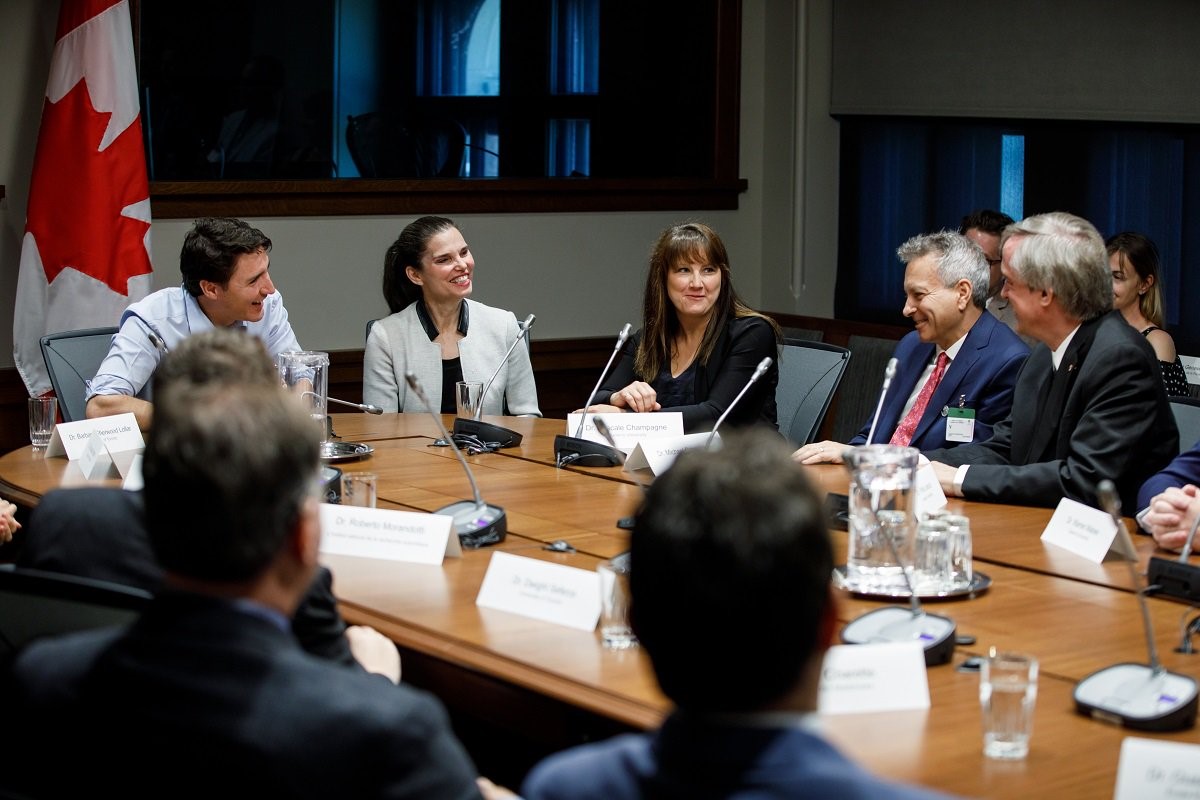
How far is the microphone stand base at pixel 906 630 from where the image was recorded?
2.13 metres

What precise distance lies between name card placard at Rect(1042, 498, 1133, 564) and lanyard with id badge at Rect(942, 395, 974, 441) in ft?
3.08

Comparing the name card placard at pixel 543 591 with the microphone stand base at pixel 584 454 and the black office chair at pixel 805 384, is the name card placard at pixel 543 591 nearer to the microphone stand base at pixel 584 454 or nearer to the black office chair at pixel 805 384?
the microphone stand base at pixel 584 454

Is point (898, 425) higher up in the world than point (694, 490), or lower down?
lower down

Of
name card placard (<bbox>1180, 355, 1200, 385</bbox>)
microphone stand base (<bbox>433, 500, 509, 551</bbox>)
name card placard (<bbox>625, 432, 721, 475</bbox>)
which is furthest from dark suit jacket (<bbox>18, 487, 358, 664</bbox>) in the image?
name card placard (<bbox>1180, 355, 1200, 385</bbox>)

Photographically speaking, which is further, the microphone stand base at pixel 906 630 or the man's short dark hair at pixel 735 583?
the microphone stand base at pixel 906 630

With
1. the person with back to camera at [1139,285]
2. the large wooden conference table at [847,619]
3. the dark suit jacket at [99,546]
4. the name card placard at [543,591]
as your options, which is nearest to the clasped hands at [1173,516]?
the large wooden conference table at [847,619]

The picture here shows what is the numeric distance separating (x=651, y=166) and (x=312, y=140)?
61.2 inches

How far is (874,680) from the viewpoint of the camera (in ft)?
6.35

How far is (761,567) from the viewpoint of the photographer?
112 cm

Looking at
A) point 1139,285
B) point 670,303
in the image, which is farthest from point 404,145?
point 1139,285

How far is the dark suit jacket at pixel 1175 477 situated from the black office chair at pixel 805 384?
4.80 feet

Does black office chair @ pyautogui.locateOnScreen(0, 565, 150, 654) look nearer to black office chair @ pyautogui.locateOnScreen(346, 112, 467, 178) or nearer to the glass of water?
the glass of water

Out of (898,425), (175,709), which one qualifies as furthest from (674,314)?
(175,709)

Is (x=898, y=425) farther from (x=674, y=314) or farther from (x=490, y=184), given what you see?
(x=490, y=184)
